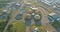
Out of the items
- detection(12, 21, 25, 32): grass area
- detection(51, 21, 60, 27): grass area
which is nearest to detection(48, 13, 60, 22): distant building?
detection(51, 21, 60, 27): grass area

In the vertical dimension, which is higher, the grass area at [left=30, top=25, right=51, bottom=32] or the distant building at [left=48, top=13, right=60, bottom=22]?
the distant building at [left=48, top=13, right=60, bottom=22]

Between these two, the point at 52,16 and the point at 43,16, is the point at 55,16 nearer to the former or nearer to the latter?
the point at 52,16

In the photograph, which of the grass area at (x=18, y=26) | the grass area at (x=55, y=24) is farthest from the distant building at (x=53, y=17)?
the grass area at (x=18, y=26)

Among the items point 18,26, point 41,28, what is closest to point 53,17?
point 41,28

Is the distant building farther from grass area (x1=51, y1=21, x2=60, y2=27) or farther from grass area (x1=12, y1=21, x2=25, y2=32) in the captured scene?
grass area (x1=12, y1=21, x2=25, y2=32)

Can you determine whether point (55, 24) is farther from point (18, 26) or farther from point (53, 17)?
point (18, 26)

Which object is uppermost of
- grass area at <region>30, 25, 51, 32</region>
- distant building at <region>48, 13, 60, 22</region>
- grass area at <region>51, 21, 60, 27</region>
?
distant building at <region>48, 13, 60, 22</region>

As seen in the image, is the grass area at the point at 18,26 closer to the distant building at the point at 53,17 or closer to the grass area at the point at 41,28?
the grass area at the point at 41,28

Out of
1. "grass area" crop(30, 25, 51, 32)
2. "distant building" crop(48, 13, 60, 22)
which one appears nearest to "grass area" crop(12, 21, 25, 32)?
"grass area" crop(30, 25, 51, 32)

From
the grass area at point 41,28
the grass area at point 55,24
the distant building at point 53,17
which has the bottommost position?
the grass area at point 41,28

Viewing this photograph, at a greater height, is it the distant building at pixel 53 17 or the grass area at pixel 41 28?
the distant building at pixel 53 17

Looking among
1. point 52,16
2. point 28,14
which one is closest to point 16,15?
point 28,14
